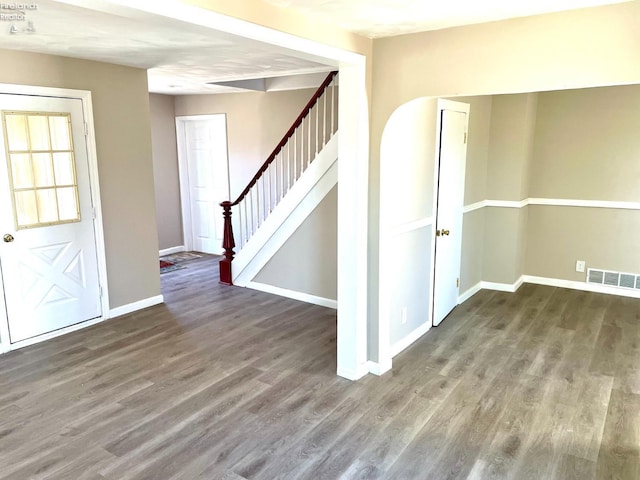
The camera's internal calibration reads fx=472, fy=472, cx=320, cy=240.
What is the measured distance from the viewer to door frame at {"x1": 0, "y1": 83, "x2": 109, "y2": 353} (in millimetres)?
3811

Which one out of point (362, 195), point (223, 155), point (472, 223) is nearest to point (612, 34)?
point (362, 195)

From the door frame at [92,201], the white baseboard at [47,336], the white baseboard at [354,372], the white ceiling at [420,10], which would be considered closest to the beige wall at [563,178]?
the white baseboard at [354,372]

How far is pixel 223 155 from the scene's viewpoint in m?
7.14

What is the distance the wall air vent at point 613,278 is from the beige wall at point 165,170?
19.2 feet

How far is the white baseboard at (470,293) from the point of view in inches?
199

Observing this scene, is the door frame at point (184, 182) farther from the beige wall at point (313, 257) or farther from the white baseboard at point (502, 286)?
the white baseboard at point (502, 286)

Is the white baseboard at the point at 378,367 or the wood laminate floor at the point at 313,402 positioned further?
the white baseboard at the point at 378,367

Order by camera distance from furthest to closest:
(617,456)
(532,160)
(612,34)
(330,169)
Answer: (532,160) → (330,169) → (617,456) → (612,34)

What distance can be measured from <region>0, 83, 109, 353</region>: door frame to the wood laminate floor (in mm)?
113

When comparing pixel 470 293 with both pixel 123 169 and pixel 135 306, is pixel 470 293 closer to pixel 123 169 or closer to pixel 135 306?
pixel 135 306

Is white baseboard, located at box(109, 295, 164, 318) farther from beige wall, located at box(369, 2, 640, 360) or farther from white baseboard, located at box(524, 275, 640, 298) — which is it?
white baseboard, located at box(524, 275, 640, 298)

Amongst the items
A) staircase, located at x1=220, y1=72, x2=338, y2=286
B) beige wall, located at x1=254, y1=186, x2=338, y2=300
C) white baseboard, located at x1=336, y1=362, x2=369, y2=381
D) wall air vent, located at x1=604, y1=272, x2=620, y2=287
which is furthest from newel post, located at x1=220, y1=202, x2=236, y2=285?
wall air vent, located at x1=604, y1=272, x2=620, y2=287

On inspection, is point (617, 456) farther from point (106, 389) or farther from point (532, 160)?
point (532, 160)

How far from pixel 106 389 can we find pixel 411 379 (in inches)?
84.1
